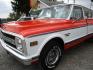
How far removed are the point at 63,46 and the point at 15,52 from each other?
1.39 metres

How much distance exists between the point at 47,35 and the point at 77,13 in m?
1.93

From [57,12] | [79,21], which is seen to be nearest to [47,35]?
[57,12]

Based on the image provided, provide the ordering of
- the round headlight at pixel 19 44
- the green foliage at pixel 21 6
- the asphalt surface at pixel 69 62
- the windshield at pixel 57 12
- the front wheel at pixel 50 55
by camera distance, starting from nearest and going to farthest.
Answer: the round headlight at pixel 19 44 < the front wheel at pixel 50 55 < the asphalt surface at pixel 69 62 < the windshield at pixel 57 12 < the green foliage at pixel 21 6

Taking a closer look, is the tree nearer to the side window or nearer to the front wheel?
the side window

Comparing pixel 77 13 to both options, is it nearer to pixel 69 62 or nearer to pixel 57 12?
pixel 57 12

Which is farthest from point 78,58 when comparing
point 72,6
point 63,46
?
point 72,6

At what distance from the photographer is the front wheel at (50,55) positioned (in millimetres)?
3399

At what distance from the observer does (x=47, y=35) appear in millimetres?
3402

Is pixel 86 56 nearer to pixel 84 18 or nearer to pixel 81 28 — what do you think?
pixel 81 28

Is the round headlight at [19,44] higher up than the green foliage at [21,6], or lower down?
lower down

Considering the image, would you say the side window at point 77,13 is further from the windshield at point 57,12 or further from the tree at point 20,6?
the tree at point 20,6

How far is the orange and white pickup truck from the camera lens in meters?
3.09

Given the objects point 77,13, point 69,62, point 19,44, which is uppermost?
point 77,13

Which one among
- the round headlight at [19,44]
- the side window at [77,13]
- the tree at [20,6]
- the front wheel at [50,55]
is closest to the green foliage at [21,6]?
the tree at [20,6]
